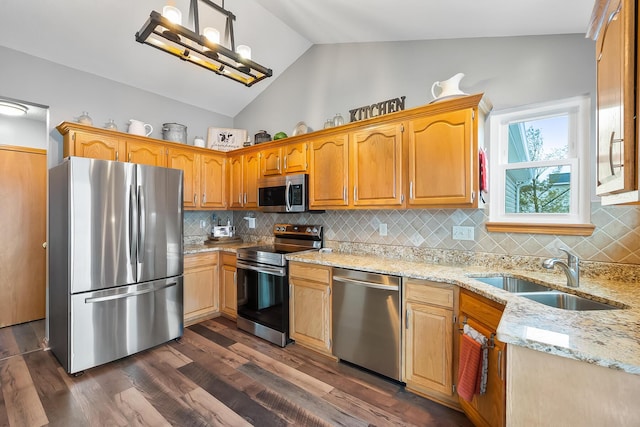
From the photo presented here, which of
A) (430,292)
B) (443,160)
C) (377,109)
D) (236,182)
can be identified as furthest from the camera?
(236,182)

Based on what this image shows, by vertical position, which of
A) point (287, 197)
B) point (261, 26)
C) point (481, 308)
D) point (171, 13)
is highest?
point (261, 26)

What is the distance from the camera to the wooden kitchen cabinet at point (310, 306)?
101 inches

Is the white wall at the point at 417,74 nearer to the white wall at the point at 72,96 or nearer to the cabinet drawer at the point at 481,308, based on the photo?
the white wall at the point at 72,96

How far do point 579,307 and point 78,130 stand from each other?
423 centimetres

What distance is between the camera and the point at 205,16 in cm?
280

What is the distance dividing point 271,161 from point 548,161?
8.75 ft

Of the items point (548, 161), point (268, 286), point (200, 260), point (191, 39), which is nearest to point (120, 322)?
point (200, 260)

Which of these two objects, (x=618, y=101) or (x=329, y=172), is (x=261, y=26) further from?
(x=618, y=101)

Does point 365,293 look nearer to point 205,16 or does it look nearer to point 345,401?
point 345,401

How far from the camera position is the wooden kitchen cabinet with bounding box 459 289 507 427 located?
1476 millimetres

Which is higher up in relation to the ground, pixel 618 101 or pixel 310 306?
pixel 618 101

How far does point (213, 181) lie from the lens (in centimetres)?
390

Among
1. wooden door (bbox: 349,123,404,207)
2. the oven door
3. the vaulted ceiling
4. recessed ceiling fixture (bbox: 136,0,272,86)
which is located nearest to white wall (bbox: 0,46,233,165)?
the vaulted ceiling

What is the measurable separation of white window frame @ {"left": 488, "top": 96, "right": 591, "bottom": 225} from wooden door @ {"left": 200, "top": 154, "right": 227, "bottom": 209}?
3.24m
